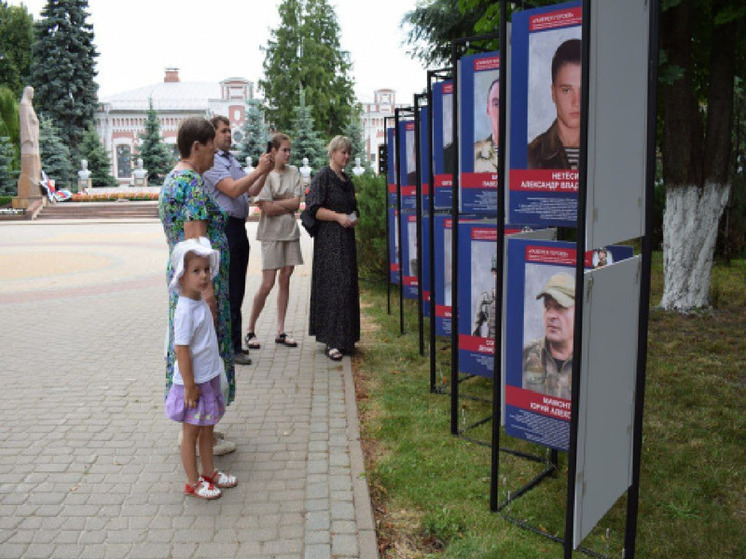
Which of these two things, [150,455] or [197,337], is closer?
[197,337]

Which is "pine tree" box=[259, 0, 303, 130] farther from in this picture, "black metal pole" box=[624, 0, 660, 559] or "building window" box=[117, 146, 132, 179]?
"black metal pole" box=[624, 0, 660, 559]

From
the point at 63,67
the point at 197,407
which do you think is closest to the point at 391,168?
the point at 197,407

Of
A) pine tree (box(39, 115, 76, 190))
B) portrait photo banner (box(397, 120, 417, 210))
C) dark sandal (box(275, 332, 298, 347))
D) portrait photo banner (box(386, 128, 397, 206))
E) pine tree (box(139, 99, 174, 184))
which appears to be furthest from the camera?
pine tree (box(139, 99, 174, 184))

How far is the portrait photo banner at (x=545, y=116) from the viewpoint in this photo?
3.05m

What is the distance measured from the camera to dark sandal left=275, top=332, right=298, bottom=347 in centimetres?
699

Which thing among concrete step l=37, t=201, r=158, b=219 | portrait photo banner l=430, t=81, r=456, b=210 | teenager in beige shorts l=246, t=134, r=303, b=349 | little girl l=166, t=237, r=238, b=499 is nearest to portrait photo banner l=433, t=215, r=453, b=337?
portrait photo banner l=430, t=81, r=456, b=210

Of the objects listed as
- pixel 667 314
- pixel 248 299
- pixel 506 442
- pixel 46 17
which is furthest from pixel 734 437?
pixel 46 17

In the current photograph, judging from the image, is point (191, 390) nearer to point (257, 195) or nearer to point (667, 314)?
point (257, 195)

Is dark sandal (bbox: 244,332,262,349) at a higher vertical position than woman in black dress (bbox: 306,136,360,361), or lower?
lower

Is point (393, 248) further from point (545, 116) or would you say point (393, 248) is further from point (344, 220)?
point (545, 116)

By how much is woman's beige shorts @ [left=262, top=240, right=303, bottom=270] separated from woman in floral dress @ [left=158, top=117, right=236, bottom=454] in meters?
2.55

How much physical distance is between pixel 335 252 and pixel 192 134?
101 inches

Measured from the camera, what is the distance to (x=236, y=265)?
236 inches

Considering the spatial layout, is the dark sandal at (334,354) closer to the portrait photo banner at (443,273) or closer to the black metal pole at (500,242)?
the portrait photo banner at (443,273)
